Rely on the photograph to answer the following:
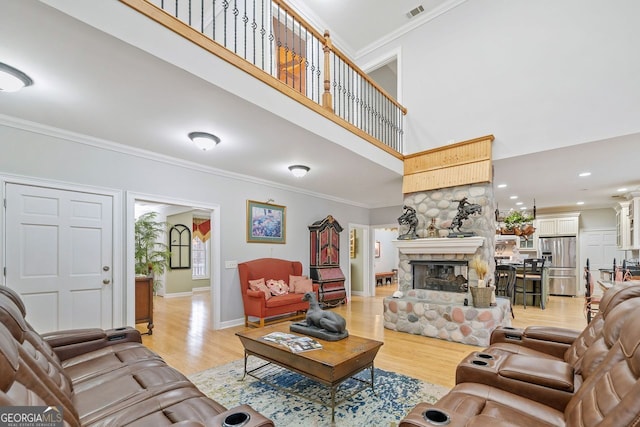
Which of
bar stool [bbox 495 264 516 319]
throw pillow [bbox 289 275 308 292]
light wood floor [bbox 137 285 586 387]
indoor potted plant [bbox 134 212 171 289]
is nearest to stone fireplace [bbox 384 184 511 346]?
light wood floor [bbox 137 285 586 387]

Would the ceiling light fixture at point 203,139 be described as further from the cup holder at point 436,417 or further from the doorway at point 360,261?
the doorway at point 360,261

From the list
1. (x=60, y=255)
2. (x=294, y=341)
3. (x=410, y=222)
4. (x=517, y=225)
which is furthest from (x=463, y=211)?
(x=60, y=255)

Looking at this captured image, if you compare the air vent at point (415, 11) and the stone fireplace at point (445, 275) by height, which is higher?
the air vent at point (415, 11)

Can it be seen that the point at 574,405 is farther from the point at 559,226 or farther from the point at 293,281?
the point at 559,226

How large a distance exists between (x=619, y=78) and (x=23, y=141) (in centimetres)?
690

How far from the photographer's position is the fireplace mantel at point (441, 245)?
451 cm

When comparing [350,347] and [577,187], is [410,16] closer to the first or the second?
[577,187]

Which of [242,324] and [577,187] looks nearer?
[242,324]

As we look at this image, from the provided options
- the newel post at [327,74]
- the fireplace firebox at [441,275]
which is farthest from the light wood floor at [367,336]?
the newel post at [327,74]

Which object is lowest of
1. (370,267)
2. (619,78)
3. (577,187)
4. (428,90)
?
(370,267)

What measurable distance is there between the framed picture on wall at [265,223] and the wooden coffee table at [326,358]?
2.92 meters

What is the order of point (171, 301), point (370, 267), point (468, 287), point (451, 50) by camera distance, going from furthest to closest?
point (370, 267) → point (171, 301) → point (451, 50) → point (468, 287)

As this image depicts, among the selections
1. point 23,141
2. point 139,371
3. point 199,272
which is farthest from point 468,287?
point 199,272

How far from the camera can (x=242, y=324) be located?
5.41 meters
